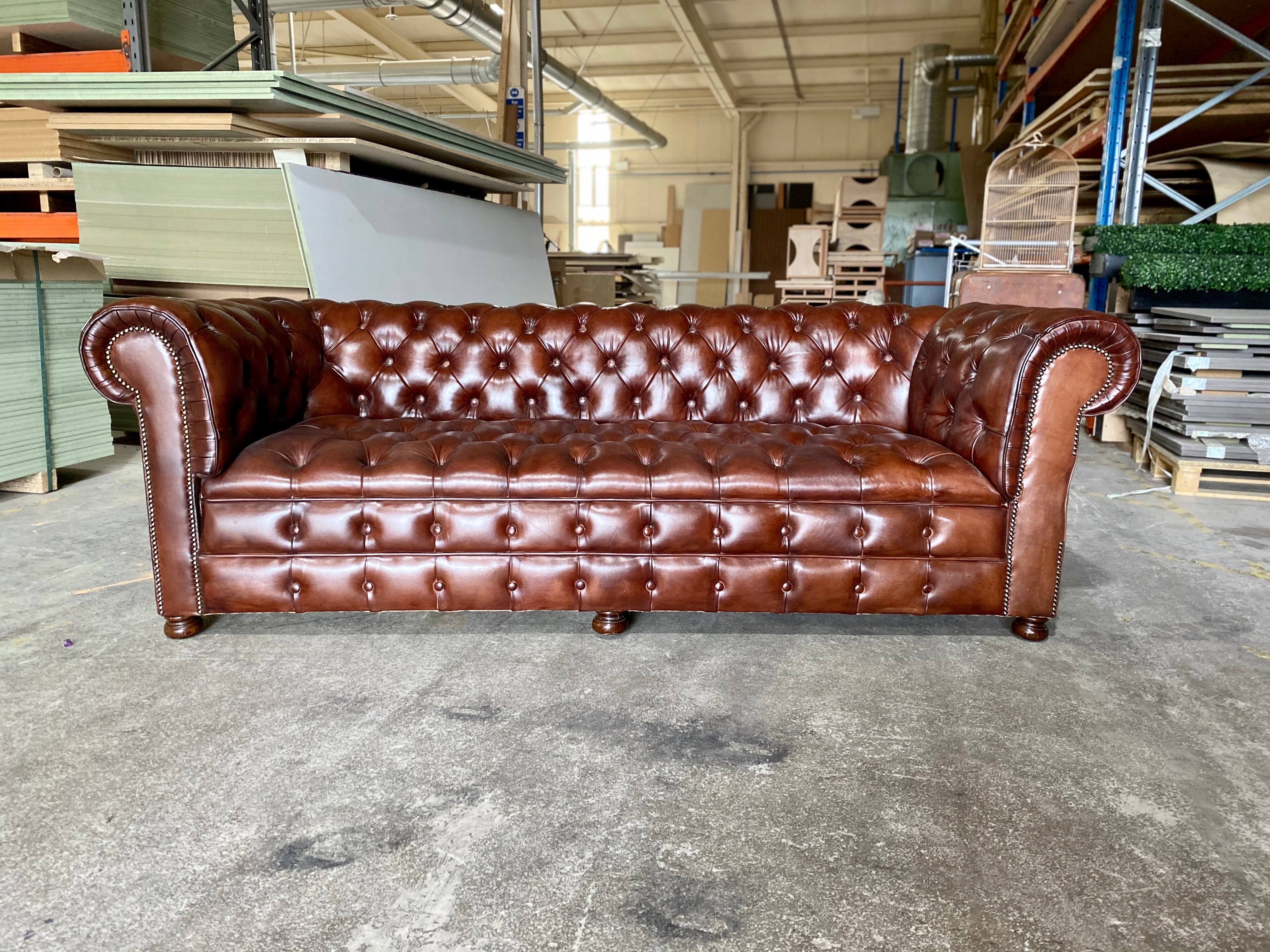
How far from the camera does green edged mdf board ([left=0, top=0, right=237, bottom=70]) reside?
4.22 meters

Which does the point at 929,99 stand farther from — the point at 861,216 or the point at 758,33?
the point at 861,216

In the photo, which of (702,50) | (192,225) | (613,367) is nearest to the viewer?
(613,367)

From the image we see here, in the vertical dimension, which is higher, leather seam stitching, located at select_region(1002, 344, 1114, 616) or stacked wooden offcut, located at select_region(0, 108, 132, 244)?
stacked wooden offcut, located at select_region(0, 108, 132, 244)

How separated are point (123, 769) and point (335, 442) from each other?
965mm

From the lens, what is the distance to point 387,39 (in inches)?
472

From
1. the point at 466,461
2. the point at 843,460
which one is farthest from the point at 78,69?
the point at 843,460

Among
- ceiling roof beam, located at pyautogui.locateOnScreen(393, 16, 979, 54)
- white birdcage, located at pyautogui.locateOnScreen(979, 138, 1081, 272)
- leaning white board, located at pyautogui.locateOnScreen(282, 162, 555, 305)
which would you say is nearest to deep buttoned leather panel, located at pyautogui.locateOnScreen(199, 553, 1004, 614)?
leaning white board, located at pyautogui.locateOnScreen(282, 162, 555, 305)

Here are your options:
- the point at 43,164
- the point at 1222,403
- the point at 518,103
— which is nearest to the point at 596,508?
the point at 1222,403

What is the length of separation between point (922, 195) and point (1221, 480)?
9019 mm

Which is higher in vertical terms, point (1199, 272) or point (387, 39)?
point (387, 39)

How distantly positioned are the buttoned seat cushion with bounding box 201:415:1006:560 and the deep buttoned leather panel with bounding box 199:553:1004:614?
1.1 inches

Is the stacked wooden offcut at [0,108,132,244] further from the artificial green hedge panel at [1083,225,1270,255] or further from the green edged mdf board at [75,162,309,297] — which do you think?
the artificial green hedge panel at [1083,225,1270,255]

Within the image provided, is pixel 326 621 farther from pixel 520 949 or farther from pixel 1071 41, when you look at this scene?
pixel 1071 41

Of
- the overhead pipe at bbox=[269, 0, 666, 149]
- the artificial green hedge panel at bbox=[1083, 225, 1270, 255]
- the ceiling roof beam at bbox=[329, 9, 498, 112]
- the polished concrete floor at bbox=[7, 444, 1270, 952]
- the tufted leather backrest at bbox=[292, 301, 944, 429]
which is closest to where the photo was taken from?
the polished concrete floor at bbox=[7, 444, 1270, 952]
